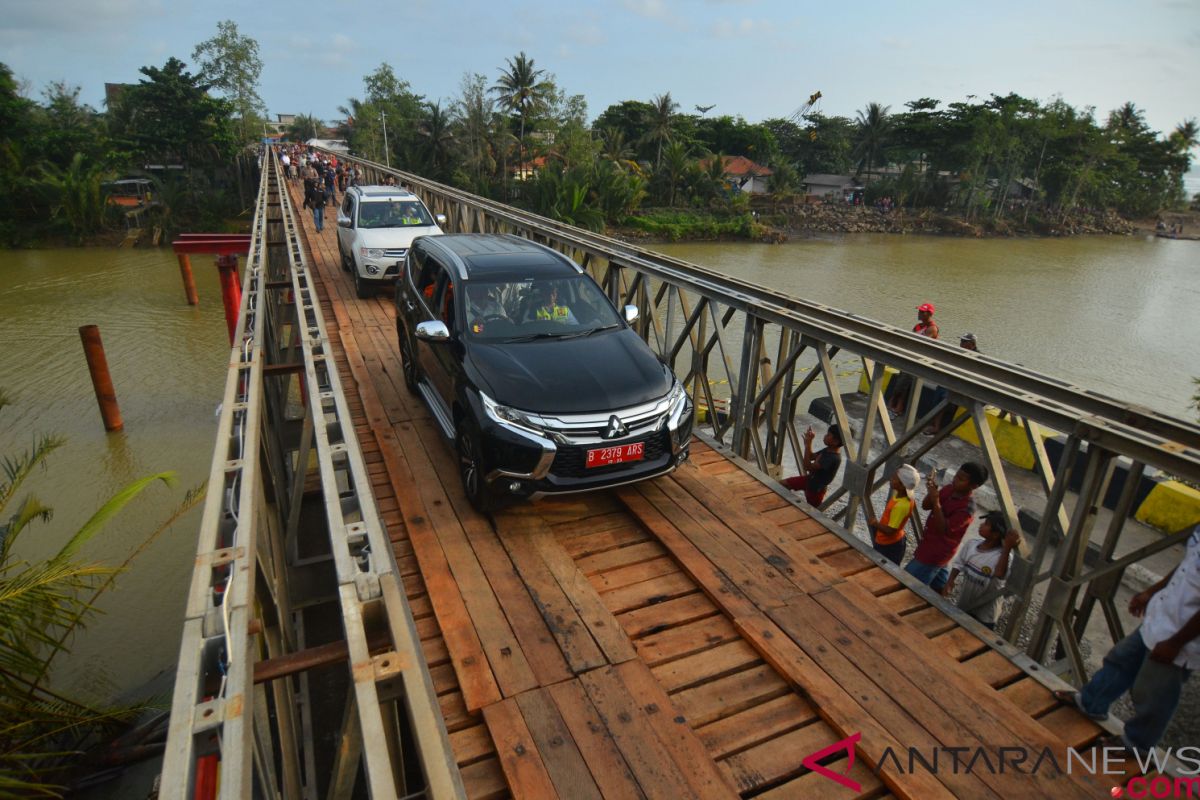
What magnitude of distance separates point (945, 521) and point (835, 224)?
6031 cm

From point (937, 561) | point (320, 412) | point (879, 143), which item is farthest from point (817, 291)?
point (879, 143)

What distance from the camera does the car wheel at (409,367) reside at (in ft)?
22.9

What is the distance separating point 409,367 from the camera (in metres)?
7.29

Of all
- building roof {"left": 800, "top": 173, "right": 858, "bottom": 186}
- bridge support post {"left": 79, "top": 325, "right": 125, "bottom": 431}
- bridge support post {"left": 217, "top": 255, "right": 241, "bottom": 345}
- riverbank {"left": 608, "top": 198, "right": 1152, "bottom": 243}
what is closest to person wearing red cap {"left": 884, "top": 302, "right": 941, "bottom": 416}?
bridge support post {"left": 217, "top": 255, "right": 241, "bottom": 345}

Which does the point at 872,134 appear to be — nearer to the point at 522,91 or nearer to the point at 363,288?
the point at 522,91

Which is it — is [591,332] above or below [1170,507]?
above

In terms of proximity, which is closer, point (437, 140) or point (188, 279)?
point (188, 279)

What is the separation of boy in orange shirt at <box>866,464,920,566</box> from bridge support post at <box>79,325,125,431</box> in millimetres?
14736

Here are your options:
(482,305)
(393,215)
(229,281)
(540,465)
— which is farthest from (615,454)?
(229,281)

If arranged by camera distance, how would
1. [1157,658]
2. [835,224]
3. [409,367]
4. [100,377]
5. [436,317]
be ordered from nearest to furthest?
[1157,658]
[436,317]
[409,367]
[100,377]
[835,224]

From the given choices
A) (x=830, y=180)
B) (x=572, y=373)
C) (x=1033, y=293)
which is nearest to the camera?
(x=572, y=373)

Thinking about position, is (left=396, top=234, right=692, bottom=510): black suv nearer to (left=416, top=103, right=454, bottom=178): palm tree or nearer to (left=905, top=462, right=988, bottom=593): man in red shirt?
(left=905, top=462, right=988, bottom=593): man in red shirt

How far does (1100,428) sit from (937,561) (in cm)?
185

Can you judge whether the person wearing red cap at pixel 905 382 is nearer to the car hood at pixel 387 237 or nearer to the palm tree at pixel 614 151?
the car hood at pixel 387 237
